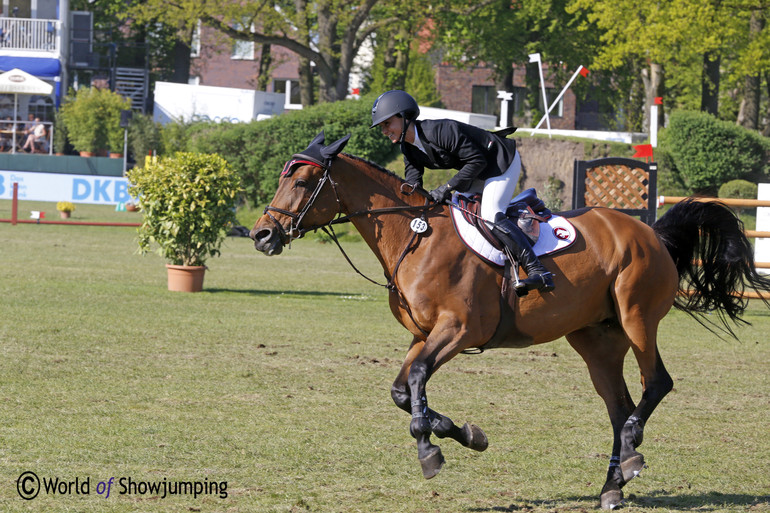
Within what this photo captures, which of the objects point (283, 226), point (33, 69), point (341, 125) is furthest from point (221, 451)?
point (33, 69)

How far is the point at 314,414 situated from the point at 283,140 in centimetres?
2183

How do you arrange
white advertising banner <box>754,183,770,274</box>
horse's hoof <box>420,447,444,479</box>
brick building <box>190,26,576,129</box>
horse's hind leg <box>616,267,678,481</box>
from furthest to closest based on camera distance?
brick building <box>190,26,576,129</box> < white advertising banner <box>754,183,770,274</box> < horse's hind leg <box>616,267,678,481</box> < horse's hoof <box>420,447,444,479</box>

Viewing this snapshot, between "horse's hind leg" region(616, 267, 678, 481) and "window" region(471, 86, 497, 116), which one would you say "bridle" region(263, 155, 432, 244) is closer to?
"horse's hind leg" region(616, 267, 678, 481)

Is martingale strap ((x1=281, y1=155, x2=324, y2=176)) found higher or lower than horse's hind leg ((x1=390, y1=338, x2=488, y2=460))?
higher

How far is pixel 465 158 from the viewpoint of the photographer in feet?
20.0

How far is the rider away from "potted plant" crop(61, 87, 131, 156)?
32.1 meters

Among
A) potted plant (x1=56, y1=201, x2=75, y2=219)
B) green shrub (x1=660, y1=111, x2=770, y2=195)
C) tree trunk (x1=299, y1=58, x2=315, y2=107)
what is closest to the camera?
potted plant (x1=56, y1=201, x2=75, y2=219)

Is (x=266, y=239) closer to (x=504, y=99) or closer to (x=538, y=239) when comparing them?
(x=538, y=239)

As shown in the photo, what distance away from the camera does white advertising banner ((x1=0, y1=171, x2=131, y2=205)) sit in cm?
3350

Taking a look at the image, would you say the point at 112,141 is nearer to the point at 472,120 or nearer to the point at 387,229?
the point at 472,120

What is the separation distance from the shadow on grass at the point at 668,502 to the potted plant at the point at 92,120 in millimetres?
32933

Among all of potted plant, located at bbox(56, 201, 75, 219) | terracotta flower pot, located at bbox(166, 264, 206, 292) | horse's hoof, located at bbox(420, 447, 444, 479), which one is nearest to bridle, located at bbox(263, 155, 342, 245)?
horse's hoof, located at bbox(420, 447, 444, 479)

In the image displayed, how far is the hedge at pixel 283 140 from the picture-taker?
2869 centimetres

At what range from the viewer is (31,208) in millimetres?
31734
